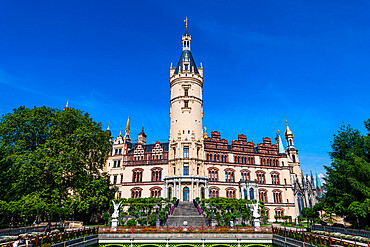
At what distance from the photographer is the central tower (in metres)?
46.8

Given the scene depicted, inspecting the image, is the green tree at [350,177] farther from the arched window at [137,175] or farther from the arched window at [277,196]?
the arched window at [137,175]

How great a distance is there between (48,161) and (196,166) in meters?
26.6

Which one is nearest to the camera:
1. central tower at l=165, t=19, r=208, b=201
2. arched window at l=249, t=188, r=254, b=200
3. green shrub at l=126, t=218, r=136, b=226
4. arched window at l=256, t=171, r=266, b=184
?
green shrub at l=126, t=218, r=136, b=226

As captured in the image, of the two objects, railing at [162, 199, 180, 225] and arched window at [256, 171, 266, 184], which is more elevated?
arched window at [256, 171, 266, 184]

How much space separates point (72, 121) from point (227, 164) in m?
31.8

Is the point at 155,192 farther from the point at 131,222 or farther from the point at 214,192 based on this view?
the point at 131,222

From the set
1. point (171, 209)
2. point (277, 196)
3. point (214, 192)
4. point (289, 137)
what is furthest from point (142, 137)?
point (289, 137)

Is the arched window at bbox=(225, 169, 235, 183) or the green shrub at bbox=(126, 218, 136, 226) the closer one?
the green shrub at bbox=(126, 218, 136, 226)

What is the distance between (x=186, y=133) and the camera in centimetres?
5078

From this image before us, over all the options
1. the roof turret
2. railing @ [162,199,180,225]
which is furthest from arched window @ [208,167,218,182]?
the roof turret

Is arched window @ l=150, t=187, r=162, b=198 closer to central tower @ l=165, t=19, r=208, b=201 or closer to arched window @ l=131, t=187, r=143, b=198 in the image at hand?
arched window @ l=131, t=187, r=143, b=198

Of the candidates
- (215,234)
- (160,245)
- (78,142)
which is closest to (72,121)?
(78,142)

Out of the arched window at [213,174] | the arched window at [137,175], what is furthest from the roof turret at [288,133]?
the arched window at [137,175]

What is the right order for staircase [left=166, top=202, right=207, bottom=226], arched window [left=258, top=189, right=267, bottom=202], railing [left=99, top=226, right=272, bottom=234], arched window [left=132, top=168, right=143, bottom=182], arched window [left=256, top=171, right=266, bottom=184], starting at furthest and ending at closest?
1. arched window [left=256, top=171, right=266, bottom=184]
2. arched window [left=132, top=168, right=143, bottom=182]
3. arched window [left=258, top=189, right=267, bottom=202]
4. staircase [left=166, top=202, right=207, bottom=226]
5. railing [left=99, top=226, right=272, bottom=234]
